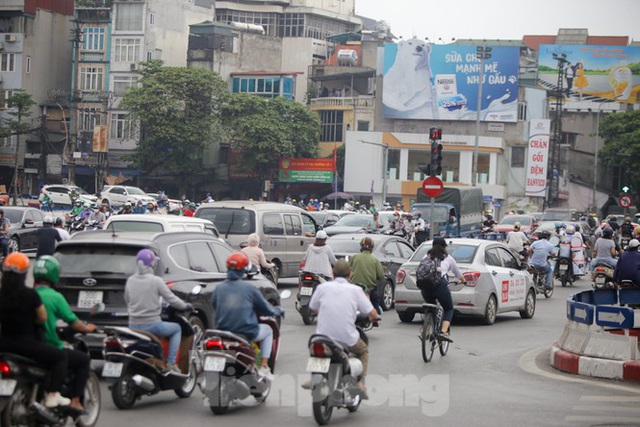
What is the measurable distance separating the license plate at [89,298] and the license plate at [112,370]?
181 cm

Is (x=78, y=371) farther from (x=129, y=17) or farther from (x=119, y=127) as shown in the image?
(x=129, y=17)

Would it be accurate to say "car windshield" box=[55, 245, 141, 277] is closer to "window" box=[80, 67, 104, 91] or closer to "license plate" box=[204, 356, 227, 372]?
"license plate" box=[204, 356, 227, 372]

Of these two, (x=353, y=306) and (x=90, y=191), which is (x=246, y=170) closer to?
(x=90, y=191)

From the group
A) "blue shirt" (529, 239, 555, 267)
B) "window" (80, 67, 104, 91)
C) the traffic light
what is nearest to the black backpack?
the traffic light

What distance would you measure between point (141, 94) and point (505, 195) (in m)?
28.5

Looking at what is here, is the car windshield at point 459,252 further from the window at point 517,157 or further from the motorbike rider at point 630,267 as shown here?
the window at point 517,157

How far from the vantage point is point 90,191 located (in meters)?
85.8

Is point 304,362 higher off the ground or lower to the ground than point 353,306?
lower

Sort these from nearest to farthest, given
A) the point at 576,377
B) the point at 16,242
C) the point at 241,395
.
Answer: the point at 241,395, the point at 576,377, the point at 16,242

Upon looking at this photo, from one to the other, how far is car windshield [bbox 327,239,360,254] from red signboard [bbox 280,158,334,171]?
58.9 meters

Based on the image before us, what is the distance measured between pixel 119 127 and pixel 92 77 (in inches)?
194

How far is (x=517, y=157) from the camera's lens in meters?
84.1

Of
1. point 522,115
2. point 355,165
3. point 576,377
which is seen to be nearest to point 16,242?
point 576,377

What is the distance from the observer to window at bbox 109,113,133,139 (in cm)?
8375
